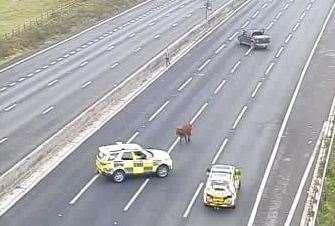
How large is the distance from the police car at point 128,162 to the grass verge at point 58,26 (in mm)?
29485

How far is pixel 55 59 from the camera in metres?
67.1

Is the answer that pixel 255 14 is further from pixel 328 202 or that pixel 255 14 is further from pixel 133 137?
pixel 328 202

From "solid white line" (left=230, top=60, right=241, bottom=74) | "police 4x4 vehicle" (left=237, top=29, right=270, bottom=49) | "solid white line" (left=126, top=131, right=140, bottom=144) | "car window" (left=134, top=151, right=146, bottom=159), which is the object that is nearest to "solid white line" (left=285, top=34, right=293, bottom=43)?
"police 4x4 vehicle" (left=237, top=29, right=270, bottom=49)

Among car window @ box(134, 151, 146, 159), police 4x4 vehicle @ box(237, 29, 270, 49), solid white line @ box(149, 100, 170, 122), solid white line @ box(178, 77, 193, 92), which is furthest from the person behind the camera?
police 4x4 vehicle @ box(237, 29, 270, 49)

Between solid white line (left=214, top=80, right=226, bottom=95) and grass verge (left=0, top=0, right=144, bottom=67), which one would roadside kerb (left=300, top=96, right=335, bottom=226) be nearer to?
solid white line (left=214, top=80, right=226, bottom=95)

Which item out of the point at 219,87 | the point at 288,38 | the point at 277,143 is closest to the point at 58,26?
the point at 288,38

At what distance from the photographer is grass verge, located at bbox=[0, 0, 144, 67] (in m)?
69.8

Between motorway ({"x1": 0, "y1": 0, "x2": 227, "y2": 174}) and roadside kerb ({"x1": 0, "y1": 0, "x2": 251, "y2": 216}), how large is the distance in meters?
1.48

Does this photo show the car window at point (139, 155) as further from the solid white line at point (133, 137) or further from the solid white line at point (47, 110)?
the solid white line at point (47, 110)

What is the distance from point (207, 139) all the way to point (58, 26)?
1549 inches

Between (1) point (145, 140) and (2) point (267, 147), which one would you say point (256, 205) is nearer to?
(2) point (267, 147)

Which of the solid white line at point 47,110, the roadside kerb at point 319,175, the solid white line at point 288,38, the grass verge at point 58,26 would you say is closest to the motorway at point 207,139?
the solid white line at point 288,38

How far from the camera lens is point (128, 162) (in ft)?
125

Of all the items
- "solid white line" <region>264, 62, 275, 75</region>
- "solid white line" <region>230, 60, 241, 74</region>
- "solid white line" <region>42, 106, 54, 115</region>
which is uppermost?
"solid white line" <region>42, 106, 54, 115</region>
